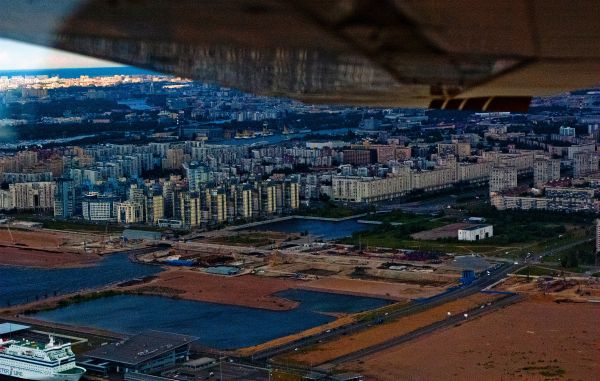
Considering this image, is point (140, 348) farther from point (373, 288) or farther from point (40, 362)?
point (373, 288)

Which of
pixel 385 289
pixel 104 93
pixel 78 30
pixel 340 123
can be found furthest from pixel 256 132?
pixel 78 30

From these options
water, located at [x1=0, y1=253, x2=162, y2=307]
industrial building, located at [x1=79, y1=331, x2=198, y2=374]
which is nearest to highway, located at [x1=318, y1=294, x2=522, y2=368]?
industrial building, located at [x1=79, y1=331, x2=198, y2=374]

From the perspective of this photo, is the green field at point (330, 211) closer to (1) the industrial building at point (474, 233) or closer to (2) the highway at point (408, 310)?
(1) the industrial building at point (474, 233)

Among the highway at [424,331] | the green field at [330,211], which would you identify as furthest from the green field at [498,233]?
the highway at [424,331]

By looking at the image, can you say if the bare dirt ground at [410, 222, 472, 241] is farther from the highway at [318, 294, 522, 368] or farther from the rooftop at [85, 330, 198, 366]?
the rooftop at [85, 330, 198, 366]

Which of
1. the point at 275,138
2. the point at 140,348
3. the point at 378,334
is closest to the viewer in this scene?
the point at 140,348

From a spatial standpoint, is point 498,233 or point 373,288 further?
point 498,233

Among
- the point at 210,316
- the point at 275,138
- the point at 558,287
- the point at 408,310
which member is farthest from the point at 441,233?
the point at 275,138
